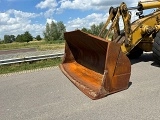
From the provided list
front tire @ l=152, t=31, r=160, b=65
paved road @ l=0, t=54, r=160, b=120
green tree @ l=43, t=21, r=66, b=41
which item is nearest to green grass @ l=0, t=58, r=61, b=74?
paved road @ l=0, t=54, r=160, b=120

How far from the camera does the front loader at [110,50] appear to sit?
16.0 ft

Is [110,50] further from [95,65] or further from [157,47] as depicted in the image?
[157,47]

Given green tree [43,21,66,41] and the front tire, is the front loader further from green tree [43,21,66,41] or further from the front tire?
green tree [43,21,66,41]

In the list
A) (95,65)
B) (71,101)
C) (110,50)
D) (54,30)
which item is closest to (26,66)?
(95,65)

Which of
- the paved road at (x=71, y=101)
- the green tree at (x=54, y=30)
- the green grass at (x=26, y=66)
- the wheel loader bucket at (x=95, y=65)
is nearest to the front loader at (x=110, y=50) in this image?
the wheel loader bucket at (x=95, y=65)

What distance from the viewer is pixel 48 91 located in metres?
5.44

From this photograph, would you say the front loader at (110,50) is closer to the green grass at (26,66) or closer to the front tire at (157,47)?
the front tire at (157,47)

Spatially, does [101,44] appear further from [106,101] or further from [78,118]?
[78,118]

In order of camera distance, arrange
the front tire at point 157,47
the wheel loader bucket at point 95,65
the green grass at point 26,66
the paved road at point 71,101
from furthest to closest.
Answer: the green grass at point 26,66
the front tire at point 157,47
the wheel loader bucket at point 95,65
the paved road at point 71,101

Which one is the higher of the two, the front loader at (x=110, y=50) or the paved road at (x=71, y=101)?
the front loader at (x=110, y=50)

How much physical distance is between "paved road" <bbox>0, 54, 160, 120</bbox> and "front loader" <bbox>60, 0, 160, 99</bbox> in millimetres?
240

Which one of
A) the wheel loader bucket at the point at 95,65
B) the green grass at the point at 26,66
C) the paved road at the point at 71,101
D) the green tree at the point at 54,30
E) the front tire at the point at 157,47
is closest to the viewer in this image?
the paved road at the point at 71,101

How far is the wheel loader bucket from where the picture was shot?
4805 mm

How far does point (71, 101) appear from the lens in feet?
15.3
